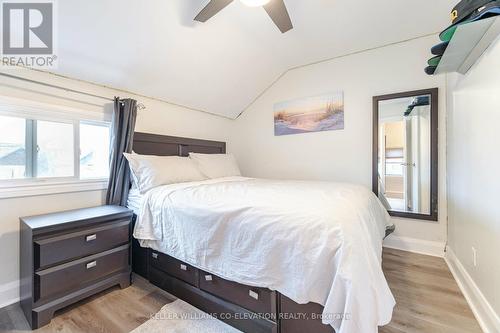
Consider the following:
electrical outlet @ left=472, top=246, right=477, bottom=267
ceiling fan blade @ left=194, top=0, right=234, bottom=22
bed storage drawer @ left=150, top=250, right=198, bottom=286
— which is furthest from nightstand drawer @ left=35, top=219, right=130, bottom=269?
electrical outlet @ left=472, top=246, right=477, bottom=267

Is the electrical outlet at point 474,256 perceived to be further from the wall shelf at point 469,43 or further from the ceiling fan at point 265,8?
the ceiling fan at point 265,8

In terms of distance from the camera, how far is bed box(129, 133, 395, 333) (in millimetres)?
1039

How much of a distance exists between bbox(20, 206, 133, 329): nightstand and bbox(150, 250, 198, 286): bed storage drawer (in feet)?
0.90

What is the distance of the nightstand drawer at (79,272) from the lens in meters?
1.55

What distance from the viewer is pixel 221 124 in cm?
402

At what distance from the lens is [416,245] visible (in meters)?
2.72

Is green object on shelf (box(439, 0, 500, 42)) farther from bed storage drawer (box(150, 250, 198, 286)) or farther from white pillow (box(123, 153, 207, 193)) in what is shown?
white pillow (box(123, 153, 207, 193))

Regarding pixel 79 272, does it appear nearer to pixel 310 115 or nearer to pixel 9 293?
pixel 9 293

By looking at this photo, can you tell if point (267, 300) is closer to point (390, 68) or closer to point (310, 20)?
point (310, 20)

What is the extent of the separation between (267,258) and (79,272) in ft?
4.89

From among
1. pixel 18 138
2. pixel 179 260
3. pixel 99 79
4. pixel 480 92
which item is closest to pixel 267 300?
pixel 179 260

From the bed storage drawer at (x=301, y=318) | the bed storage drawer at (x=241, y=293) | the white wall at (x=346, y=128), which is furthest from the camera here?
the white wall at (x=346, y=128)

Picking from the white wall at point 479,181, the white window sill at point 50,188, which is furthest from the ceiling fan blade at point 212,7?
the white window sill at point 50,188

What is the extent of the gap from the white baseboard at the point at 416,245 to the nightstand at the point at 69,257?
9.91 ft
